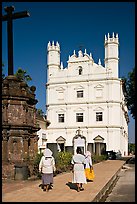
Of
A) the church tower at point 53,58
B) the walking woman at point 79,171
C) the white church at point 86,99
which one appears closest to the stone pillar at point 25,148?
the walking woman at point 79,171

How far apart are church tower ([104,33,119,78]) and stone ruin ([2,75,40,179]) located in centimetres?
3520

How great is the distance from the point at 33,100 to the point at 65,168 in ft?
17.0

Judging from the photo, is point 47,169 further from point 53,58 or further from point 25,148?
point 53,58

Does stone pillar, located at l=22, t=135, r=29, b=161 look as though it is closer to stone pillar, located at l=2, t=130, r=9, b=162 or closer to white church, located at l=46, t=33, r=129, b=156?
stone pillar, located at l=2, t=130, r=9, b=162

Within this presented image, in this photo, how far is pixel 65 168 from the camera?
19062mm

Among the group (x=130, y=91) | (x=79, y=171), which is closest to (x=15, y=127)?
(x=79, y=171)

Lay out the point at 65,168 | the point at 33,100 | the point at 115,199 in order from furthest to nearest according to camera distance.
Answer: the point at 65,168
the point at 33,100
the point at 115,199

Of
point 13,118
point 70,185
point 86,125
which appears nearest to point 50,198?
point 70,185

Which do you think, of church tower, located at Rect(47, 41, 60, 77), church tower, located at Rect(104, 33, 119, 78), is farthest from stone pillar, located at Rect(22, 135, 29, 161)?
church tower, located at Rect(47, 41, 60, 77)

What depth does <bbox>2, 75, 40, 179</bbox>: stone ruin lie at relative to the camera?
14172 millimetres

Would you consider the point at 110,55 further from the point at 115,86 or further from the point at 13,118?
the point at 13,118

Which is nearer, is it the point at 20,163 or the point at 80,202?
the point at 80,202

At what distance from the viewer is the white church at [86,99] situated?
4856 cm

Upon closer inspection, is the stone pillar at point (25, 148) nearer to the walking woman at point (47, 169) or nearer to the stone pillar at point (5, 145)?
the stone pillar at point (5, 145)
